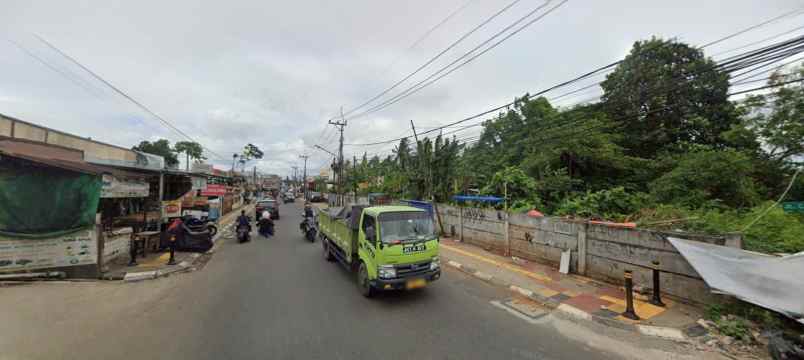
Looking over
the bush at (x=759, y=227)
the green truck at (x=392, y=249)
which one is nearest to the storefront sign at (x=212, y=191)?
the green truck at (x=392, y=249)

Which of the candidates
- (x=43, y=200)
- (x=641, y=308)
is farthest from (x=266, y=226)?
(x=641, y=308)

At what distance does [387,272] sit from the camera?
5.38m

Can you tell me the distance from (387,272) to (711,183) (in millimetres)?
15023

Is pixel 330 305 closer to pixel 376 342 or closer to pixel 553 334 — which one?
pixel 376 342

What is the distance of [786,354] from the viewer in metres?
3.41

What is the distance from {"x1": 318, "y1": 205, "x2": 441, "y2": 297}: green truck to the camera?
545 centimetres

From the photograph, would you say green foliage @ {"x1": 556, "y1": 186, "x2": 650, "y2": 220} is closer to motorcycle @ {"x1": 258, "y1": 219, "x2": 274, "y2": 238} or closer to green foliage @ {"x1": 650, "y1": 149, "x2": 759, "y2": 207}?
green foliage @ {"x1": 650, "y1": 149, "x2": 759, "y2": 207}

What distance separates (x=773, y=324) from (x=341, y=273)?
810cm

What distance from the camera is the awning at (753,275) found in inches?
151

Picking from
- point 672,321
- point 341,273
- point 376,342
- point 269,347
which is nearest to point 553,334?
point 672,321

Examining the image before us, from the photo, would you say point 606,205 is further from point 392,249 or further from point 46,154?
point 46,154

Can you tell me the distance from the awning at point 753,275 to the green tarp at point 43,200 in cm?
1346

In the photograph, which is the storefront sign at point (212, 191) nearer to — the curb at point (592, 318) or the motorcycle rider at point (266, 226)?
the motorcycle rider at point (266, 226)

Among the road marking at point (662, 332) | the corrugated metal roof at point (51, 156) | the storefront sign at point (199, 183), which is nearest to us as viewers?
the road marking at point (662, 332)
